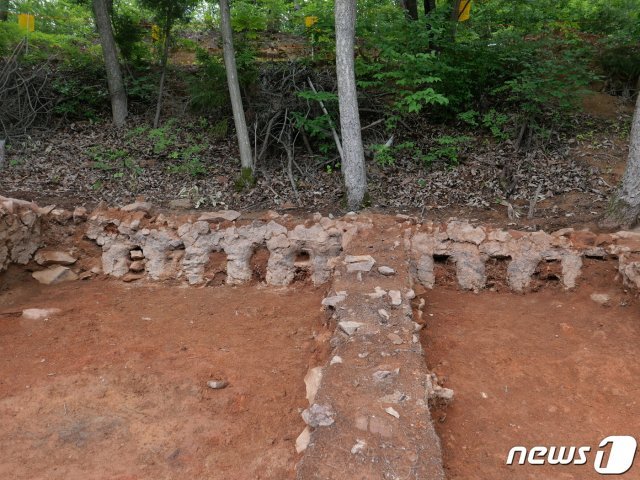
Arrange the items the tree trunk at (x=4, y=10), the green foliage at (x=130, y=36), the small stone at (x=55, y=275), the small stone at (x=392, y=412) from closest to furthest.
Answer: the small stone at (x=392, y=412), the small stone at (x=55, y=275), the tree trunk at (x=4, y=10), the green foliage at (x=130, y=36)

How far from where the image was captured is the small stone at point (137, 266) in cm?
648

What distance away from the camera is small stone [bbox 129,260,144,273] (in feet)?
21.2

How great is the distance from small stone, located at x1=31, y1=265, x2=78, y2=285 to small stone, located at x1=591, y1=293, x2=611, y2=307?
20.8ft

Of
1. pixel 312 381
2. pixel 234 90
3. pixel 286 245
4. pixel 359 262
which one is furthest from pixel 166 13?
pixel 312 381

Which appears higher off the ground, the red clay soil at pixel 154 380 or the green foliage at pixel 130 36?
the green foliage at pixel 130 36

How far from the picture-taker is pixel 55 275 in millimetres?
6223

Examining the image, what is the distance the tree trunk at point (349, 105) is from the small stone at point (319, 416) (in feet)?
18.5

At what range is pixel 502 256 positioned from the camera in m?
5.88

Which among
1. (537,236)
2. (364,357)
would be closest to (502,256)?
(537,236)

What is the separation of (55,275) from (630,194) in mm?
7940

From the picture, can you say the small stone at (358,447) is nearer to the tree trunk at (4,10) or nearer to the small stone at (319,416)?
the small stone at (319,416)

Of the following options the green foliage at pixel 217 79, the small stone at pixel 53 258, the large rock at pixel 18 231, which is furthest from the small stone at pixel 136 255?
the green foliage at pixel 217 79

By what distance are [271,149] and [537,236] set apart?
6.25m

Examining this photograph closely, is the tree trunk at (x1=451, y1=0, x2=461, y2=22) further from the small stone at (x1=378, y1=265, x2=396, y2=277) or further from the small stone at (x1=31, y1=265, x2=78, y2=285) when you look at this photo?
the small stone at (x1=31, y1=265, x2=78, y2=285)
